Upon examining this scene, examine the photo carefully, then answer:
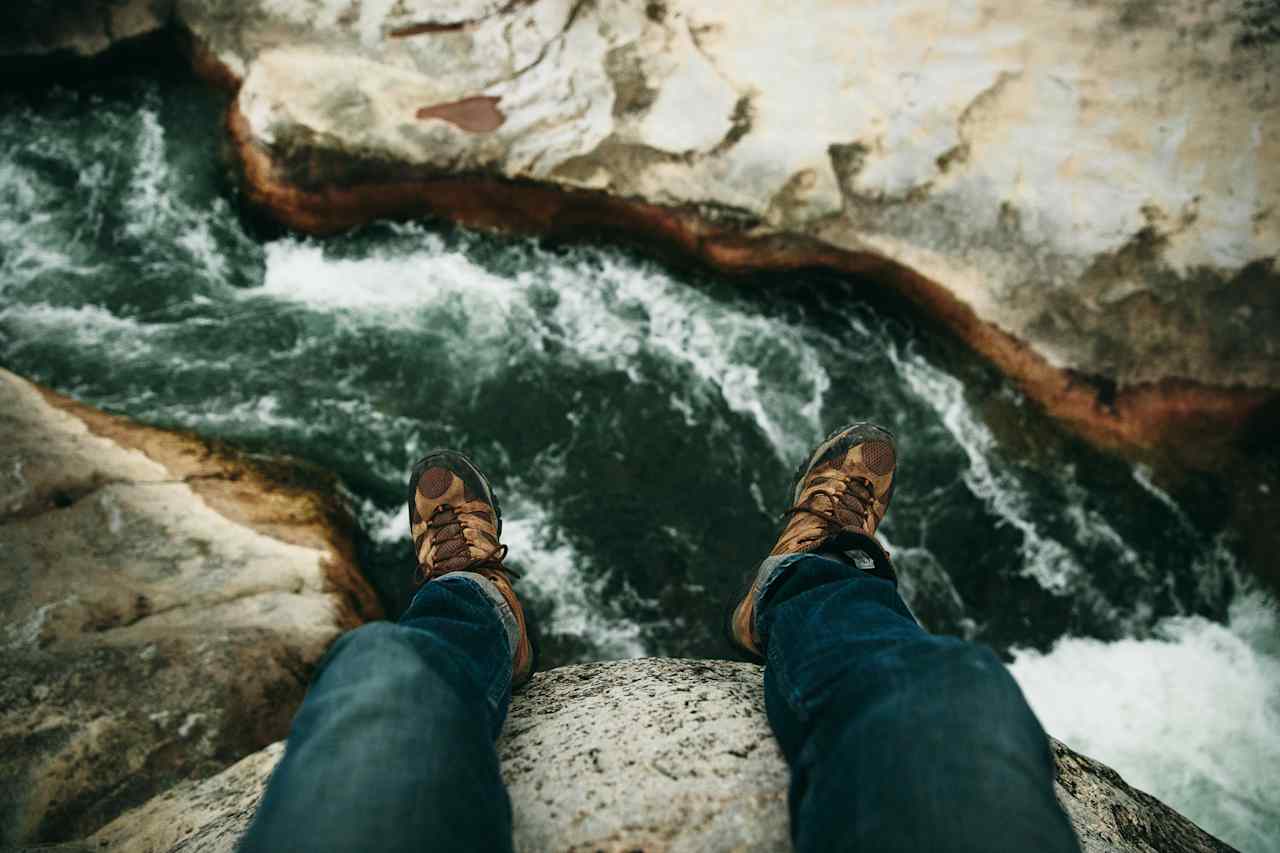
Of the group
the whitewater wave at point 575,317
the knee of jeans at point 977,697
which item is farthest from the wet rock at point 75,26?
the knee of jeans at point 977,697

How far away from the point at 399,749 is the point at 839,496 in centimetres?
168

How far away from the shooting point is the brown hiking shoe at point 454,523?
220 cm

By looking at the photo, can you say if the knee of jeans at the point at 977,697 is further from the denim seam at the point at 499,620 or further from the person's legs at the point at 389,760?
the denim seam at the point at 499,620

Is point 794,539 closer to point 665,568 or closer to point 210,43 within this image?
point 665,568

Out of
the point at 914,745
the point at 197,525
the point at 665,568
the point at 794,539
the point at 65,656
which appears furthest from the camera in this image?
the point at 665,568

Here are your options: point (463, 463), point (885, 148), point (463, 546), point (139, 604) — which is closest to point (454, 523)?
point (463, 546)

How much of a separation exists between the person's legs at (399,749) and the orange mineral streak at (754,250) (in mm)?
2420

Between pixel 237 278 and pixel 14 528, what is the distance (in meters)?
1.59

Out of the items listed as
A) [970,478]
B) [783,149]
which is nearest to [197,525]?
[783,149]

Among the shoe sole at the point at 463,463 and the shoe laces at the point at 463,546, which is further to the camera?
the shoe sole at the point at 463,463

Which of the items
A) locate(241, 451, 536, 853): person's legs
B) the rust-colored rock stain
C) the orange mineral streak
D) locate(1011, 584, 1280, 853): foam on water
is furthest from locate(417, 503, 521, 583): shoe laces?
locate(1011, 584, 1280, 853): foam on water

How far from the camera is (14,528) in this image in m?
2.35

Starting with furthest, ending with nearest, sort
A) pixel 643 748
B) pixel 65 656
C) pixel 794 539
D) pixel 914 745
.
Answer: pixel 794 539, pixel 65 656, pixel 643 748, pixel 914 745

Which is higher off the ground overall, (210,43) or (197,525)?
(210,43)
